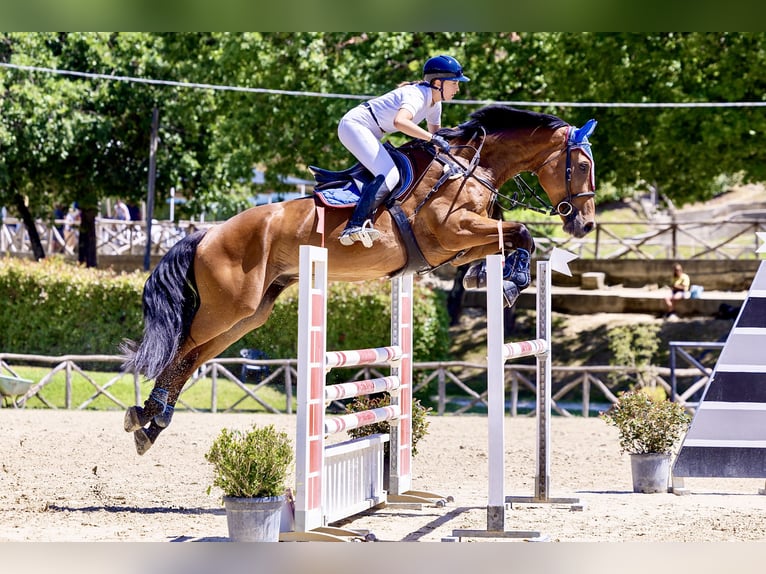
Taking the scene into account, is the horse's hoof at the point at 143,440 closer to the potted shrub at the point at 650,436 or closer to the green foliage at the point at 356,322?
the potted shrub at the point at 650,436

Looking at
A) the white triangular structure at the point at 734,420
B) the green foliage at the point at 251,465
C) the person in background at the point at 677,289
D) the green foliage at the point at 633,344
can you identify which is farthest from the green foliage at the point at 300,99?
the green foliage at the point at 251,465

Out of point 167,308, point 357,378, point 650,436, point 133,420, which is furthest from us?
point 357,378

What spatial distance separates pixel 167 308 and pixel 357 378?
746cm

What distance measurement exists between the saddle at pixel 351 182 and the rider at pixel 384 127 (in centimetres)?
5

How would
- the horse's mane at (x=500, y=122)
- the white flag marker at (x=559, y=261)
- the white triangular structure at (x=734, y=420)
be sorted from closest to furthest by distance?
the horse's mane at (x=500, y=122) < the white flag marker at (x=559, y=261) < the white triangular structure at (x=734, y=420)

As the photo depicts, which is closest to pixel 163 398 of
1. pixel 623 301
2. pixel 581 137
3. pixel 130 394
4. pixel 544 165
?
pixel 544 165

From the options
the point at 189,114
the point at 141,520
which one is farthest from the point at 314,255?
the point at 189,114

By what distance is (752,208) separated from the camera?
26531mm

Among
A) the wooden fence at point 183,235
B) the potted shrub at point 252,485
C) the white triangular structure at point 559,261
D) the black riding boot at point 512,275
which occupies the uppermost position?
the wooden fence at point 183,235

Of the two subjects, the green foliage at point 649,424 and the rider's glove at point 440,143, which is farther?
the green foliage at point 649,424

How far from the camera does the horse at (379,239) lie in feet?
18.1

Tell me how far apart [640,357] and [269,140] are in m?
6.32

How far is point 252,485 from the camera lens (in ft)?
15.6

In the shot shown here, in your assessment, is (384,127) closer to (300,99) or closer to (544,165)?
(544,165)
